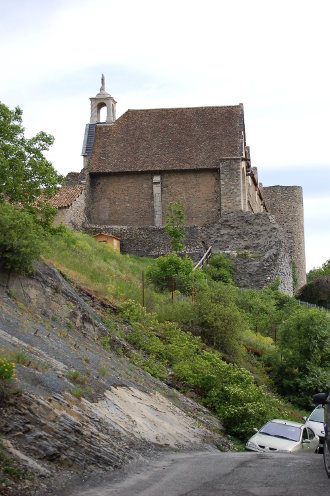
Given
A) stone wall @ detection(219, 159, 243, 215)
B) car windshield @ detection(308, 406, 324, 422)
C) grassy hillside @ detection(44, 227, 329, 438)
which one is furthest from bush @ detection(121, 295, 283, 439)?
stone wall @ detection(219, 159, 243, 215)

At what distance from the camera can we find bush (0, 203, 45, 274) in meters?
24.0

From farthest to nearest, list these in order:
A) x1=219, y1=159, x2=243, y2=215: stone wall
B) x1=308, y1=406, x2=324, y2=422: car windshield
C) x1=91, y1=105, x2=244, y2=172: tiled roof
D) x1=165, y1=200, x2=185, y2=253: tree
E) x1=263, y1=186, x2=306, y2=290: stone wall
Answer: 1. x1=263, y1=186, x2=306, y2=290: stone wall
2. x1=91, y1=105, x2=244, y2=172: tiled roof
3. x1=219, y1=159, x2=243, y2=215: stone wall
4. x1=165, y1=200, x2=185, y2=253: tree
5. x1=308, y1=406, x2=324, y2=422: car windshield

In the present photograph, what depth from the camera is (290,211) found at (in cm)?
7262

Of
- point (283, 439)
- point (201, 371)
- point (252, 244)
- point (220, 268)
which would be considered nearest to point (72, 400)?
point (283, 439)

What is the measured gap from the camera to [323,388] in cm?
3209

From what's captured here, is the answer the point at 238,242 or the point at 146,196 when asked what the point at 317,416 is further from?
the point at 146,196

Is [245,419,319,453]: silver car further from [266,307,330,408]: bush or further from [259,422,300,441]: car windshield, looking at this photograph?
[266,307,330,408]: bush

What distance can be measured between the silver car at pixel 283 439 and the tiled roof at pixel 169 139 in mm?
29809

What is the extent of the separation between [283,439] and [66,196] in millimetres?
29070

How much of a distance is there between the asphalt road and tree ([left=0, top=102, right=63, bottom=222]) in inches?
562

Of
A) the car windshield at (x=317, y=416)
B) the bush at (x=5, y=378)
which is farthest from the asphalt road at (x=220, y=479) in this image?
the car windshield at (x=317, y=416)

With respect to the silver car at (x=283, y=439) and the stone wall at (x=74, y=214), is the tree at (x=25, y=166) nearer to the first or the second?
the silver car at (x=283, y=439)

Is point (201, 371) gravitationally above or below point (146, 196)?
below

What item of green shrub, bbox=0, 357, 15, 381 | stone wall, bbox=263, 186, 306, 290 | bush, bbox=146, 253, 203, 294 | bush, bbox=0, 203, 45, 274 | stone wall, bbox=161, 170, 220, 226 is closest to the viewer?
green shrub, bbox=0, 357, 15, 381
